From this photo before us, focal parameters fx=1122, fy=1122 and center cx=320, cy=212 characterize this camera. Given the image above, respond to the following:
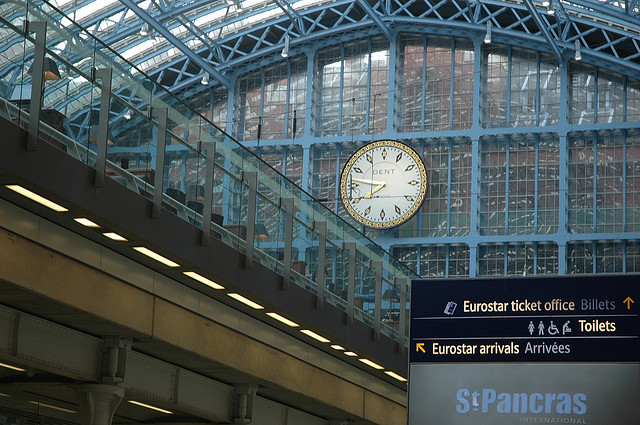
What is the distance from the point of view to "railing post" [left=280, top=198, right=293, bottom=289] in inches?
776

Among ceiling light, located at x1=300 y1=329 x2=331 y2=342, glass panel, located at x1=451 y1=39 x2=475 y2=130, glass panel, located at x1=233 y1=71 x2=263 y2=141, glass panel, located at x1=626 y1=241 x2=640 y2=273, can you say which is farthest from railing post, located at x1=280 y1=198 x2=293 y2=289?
glass panel, located at x1=233 y1=71 x2=263 y2=141

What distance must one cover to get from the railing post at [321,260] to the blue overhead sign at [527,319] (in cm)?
652

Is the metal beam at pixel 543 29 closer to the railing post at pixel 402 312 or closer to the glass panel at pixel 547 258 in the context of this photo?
the glass panel at pixel 547 258

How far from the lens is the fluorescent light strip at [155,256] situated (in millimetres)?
15756

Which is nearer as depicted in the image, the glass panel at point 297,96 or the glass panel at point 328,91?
the glass panel at point 328,91

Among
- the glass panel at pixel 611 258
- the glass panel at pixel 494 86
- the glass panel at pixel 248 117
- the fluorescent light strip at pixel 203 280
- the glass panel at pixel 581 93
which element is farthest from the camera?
the glass panel at pixel 248 117

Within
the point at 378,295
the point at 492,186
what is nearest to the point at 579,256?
the point at 492,186

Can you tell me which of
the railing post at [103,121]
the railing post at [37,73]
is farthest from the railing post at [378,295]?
the railing post at [37,73]

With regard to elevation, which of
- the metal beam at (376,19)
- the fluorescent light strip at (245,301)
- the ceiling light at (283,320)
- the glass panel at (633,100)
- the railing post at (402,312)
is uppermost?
the metal beam at (376,19)

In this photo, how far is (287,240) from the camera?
66.4 ft

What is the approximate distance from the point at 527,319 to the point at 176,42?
35768 millimetres

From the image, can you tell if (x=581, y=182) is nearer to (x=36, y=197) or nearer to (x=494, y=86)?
(x=494, y=86)

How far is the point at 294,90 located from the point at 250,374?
1173 inches

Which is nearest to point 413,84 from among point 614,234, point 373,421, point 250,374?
point 614,234
